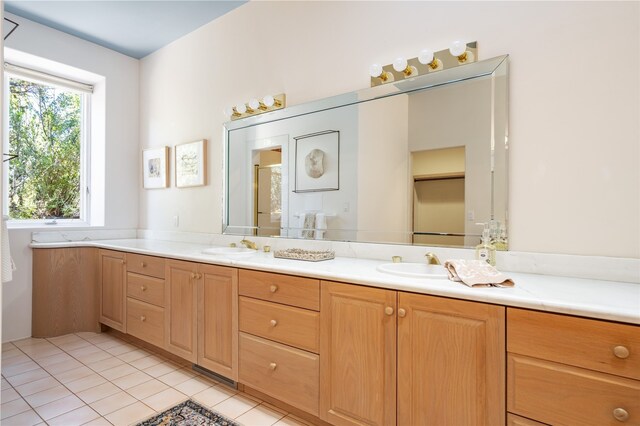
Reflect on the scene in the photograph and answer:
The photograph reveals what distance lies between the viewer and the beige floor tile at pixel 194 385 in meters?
2.05

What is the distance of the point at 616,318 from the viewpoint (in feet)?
3.18

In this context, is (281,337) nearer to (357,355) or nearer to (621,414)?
(357,355)

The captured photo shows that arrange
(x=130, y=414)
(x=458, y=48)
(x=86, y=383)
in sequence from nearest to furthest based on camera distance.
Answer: (x=458, y=48) < (x=130, y=414) < (x=86, y=383)

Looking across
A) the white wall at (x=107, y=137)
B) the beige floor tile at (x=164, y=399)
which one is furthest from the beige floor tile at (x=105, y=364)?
the white wall at (x=107, y=137)

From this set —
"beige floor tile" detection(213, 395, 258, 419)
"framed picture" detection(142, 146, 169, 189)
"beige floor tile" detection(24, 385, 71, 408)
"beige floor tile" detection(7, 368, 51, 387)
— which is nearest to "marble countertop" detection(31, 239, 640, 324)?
"beige floor tile" detection(213, 395, 258, 419)

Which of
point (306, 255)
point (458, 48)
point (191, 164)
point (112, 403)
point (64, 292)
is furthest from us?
point (191, 164)

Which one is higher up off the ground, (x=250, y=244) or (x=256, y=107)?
(x=256, y=107)

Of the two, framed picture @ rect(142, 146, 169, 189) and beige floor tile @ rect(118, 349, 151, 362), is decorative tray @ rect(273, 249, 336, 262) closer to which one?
beige floor tile @ rect(118, 349, 151, 362)

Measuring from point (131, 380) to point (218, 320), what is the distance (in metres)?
0.76

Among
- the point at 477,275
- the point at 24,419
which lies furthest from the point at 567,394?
the point at 24,419

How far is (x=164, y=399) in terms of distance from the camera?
1956 mm

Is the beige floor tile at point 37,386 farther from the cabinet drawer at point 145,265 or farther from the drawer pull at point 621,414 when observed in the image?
the drawer pull at point 621,414

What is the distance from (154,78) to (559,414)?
4.05m

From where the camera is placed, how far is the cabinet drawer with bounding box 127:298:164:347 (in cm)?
243
